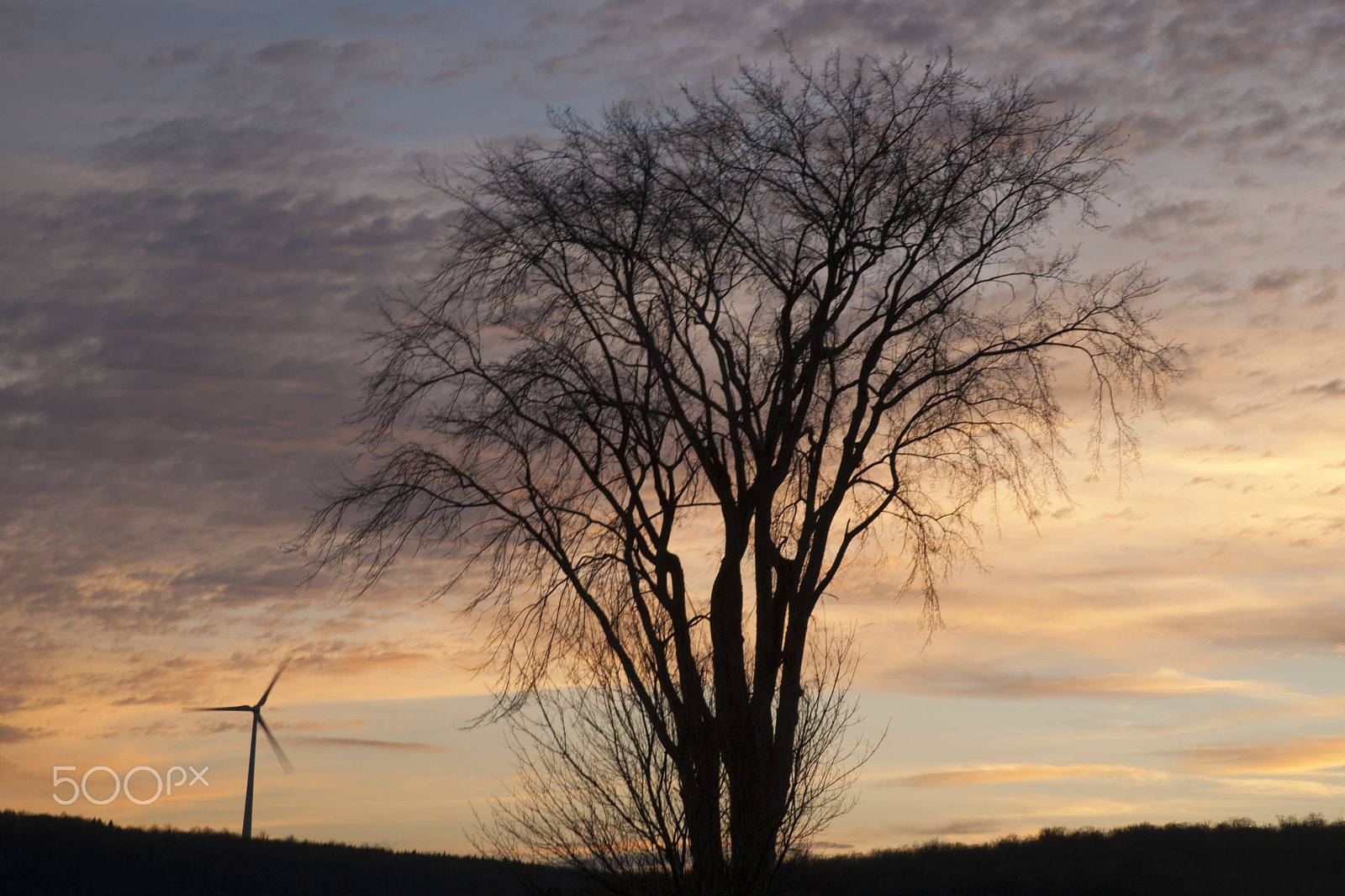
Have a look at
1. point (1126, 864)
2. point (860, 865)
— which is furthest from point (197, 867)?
point (1126, 864)

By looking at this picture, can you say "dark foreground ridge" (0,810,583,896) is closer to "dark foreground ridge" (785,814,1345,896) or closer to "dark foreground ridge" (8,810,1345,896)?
"dark foreground ridge" (8,810,1345,896)

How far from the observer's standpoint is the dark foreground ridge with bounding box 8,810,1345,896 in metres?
22.9

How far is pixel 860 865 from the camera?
26922 millimetres

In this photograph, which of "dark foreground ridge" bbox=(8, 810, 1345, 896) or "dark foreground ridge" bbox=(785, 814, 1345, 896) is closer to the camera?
"dark foreground ridge" bbox=(785, 814, 1345, 896)

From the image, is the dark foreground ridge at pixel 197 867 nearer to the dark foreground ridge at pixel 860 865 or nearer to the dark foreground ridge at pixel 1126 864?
the dark foreground ridge at pixel 860 865

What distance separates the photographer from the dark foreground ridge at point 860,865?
22.9 meters

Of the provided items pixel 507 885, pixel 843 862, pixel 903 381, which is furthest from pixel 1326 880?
pixel 507 885

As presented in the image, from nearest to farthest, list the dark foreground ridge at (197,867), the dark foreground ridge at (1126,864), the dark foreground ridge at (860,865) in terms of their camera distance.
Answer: the dark foreground ridge at (1126,864), the dark foreground ridge at (860,865), the dark foreground ridge at (197,867)

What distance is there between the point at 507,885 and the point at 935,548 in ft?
68.5

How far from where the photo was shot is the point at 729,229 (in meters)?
15.9

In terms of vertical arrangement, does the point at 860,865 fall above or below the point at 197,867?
below

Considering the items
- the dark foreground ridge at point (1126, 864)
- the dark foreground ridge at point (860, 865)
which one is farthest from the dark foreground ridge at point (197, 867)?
the dark foreground ridge at point (1126, 864)

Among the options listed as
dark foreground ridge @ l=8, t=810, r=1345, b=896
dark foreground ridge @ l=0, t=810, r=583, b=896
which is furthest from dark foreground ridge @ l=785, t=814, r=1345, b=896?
dark foreground ridge @ l=0, t=810, r=583, b=896

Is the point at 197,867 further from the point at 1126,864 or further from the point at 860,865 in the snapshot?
the point at 1126,864
